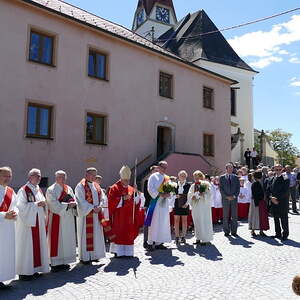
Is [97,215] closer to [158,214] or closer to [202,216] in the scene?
[158,214]

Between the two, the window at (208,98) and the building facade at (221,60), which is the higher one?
the building facade at (221,60)

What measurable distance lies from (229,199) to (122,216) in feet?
12.8

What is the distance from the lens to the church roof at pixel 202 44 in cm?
3391

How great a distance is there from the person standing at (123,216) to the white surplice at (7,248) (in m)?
2.52

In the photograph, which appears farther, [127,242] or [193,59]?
[193,59]

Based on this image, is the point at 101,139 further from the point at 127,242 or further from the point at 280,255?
the point at 280,255

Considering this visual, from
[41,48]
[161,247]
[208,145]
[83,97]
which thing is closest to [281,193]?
[161,247]

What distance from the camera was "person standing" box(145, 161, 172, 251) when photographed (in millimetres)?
8981

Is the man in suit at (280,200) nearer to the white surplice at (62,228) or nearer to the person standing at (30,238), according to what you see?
the white surplice at (62,228)

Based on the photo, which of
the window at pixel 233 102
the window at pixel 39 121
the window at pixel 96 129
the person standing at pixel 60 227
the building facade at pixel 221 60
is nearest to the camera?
the person standing at pixel 60 227

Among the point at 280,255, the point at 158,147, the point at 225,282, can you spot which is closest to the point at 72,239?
the point at 225,282

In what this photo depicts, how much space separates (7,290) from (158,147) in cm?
1609

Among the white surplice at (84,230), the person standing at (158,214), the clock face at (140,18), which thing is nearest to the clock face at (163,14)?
the clock face at (140,18)

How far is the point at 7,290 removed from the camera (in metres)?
5.81
